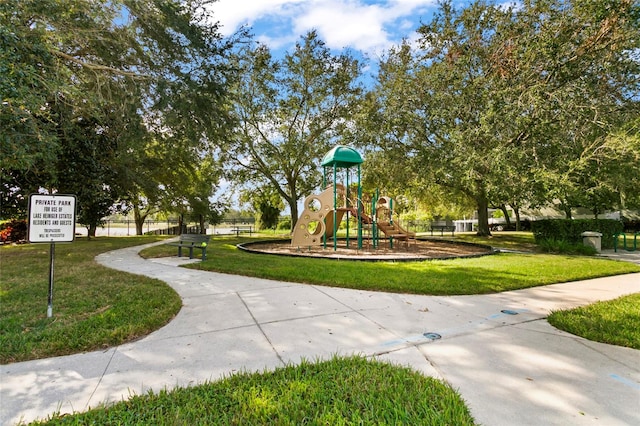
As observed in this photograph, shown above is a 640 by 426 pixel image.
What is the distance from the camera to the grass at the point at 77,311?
3.19 metres

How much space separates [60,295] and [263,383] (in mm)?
4513

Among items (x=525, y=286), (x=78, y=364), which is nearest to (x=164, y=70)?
(x=78, y=364)

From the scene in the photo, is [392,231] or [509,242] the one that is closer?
[392,231]

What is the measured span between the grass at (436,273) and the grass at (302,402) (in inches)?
125

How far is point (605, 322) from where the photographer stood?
381 cm

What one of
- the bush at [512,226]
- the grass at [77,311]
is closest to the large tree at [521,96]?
the grass at [77,311]

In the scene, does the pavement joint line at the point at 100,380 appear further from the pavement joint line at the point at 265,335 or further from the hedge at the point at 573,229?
the hedge at the point at 573,229

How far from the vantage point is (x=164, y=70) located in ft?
28.9

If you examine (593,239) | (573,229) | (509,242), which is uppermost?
(573,229)

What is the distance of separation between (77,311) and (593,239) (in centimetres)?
1550

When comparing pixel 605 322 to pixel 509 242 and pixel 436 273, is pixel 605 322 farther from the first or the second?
pixel 509 242

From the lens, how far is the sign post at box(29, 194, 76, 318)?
3.97m

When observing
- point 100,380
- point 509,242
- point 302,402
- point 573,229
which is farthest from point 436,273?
point 509,242

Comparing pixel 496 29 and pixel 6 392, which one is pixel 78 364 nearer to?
pixel 6 392
